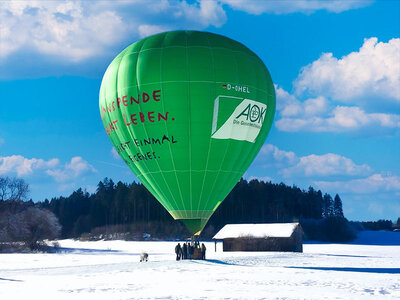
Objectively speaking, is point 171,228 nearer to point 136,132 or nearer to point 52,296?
point 136,132

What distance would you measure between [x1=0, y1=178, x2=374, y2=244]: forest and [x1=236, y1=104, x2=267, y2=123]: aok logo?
76748 millimetres

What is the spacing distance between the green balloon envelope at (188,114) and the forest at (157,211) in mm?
78357

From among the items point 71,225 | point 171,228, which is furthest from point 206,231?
point 71,225

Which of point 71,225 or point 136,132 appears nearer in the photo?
point 136,132

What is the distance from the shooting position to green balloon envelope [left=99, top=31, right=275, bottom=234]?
3316cm

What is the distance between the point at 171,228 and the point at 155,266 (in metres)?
89.4

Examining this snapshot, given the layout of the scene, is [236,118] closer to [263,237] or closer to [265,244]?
[263,237]

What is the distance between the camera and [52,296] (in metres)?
20.7

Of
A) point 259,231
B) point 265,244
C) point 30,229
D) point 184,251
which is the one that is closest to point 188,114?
point 184,251

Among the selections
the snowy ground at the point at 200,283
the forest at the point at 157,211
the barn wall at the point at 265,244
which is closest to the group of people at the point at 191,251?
the snowy ground at the point at 200,283

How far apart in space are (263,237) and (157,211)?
76.4 m

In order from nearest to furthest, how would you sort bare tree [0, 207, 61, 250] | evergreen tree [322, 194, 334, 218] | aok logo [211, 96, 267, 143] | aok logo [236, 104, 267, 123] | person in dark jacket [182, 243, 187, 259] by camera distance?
1. aok logo [211, 96, 267, 143]
2. aok logo [236, 104, 267, 123]
3. person in dark jacket [182, 243, 187, 259]
4. bare tree [0, 207, 61, 250]
5. evergreen tree [322, 194, 334, 218]

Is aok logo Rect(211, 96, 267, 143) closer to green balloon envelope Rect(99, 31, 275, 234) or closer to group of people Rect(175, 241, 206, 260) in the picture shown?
A: green balloon envelope Rect(99, 31, 275, 234)

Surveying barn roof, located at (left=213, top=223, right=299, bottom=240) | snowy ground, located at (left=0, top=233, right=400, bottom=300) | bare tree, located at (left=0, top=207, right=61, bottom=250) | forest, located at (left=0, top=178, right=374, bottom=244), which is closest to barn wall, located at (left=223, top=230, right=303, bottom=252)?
barn roof, located at (left=213, top=223, right=299, bottom=240)
